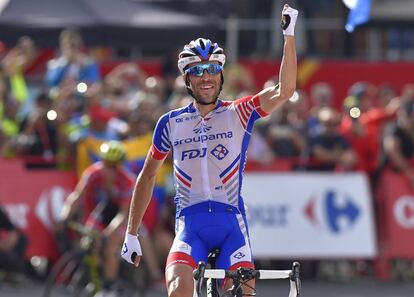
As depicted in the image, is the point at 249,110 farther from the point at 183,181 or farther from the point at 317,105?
the point at 317,105

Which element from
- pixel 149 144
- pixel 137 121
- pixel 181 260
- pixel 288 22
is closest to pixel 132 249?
pixel 181 260

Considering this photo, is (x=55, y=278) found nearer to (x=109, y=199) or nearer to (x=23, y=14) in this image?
(x=109, y=199)

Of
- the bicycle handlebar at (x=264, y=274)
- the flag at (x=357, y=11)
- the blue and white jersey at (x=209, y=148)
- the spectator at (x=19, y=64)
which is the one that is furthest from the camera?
the spectator at (x=19, y=64)

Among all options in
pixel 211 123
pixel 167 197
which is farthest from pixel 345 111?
pixel 211 123

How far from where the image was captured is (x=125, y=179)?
14586 millimetres

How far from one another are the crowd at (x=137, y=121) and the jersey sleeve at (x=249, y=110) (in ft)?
22.1

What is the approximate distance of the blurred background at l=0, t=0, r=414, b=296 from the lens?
16.1 m

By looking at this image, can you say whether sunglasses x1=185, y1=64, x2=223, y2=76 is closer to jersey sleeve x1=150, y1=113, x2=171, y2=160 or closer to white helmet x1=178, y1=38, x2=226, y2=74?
white helmet x1=178, y1=38, x2=226, y2=74

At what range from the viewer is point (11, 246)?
1534 cm

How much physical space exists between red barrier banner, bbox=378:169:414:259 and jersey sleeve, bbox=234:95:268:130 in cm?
810

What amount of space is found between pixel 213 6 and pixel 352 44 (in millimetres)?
5221

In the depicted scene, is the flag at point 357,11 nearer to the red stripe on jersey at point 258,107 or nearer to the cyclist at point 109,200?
the red stripe on jersey at point 258,107

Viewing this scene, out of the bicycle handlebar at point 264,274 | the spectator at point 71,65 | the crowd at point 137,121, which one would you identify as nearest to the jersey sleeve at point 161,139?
the bicycle handlebar at point 264,274

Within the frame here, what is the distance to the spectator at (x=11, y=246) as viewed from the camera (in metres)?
15.1
